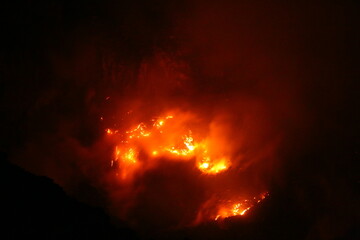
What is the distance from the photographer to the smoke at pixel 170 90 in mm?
12055

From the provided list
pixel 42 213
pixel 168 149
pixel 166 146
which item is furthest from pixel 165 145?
pixel 42 213

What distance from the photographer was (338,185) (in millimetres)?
13039

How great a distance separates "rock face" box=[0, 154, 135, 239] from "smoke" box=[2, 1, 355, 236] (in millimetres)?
6261

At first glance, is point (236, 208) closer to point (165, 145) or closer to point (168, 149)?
point (168, 149)

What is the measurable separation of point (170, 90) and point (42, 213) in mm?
8176

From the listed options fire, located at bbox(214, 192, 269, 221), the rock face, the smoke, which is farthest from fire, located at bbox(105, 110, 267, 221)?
the rock face

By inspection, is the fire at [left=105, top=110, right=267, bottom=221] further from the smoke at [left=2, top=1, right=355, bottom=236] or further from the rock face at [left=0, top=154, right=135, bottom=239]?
the rock face at [left=0, top=154, right=135, bottom=239]

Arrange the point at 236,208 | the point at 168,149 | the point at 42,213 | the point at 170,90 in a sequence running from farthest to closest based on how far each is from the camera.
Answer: the point at 170,90 < the point at 168,149 < the point at 236,208 < the point at 42,213

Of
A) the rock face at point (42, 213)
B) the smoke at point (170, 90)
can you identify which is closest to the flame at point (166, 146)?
the smoke at point (170, 90)

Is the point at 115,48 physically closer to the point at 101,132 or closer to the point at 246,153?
the point at 101,132

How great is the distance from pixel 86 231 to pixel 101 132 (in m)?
7.39

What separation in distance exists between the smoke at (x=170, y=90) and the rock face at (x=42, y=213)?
6.26 metres

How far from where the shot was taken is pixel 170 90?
507 inches

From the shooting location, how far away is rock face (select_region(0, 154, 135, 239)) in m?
4.87
